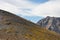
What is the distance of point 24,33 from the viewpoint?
51812mm

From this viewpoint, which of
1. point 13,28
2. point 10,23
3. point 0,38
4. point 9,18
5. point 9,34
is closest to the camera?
point 0,38

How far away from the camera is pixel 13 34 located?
5019 centimetres

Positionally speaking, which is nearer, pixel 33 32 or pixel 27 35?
pixel 27 35

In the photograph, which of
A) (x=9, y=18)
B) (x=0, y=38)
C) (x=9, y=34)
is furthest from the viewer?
(x=9, y=18)

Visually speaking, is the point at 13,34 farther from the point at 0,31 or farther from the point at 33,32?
the point at 33,32

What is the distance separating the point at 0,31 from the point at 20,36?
252 inches

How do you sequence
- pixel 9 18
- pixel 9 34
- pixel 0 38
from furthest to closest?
1. pixel 9 18
2. pixel 9 34
3. pixel 0 38

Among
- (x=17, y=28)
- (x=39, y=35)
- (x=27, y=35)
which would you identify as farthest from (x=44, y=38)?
(x=17, y=28)

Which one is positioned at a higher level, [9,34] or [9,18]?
[9,18]

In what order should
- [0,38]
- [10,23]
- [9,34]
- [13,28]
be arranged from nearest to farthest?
[0,38] < [9,34] < [13,28] < [10,23]

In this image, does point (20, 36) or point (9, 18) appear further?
point (9, 18)

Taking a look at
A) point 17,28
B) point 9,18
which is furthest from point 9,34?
point 9,18

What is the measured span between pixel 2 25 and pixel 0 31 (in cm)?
496

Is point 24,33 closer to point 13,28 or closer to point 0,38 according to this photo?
point 13,28
